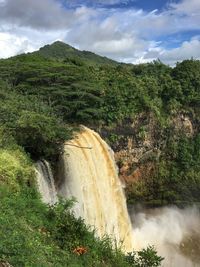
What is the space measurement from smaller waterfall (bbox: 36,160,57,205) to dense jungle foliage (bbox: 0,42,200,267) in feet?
1.52

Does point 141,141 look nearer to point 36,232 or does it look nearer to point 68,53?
point 36,232

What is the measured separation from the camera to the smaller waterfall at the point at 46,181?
38.7 ft

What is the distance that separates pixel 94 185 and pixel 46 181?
3.61 meters

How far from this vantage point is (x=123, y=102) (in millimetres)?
25344

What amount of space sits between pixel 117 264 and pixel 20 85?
12.2 metres

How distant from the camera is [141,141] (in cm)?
2594

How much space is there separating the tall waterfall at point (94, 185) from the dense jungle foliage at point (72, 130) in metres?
0.84

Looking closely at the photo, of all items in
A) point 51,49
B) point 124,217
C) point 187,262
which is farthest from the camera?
point 51,49

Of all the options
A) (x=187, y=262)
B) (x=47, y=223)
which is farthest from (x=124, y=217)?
(x=47, y=223)

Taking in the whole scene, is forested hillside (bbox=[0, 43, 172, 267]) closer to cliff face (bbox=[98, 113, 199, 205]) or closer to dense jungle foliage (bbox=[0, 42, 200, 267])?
dense jungle foliage (bbox=[0, 42, 200, 267])

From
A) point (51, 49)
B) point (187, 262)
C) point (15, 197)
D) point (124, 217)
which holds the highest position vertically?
point (51, 49)

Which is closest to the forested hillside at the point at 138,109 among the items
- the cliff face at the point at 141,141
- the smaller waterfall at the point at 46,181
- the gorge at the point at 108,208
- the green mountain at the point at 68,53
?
the cliff face at the point at 141,141

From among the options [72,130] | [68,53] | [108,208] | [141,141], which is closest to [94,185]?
[108,208]

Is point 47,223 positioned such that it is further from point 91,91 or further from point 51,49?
point 51,49
